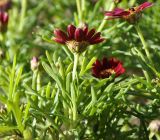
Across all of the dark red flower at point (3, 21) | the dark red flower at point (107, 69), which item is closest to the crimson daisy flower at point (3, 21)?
the dark red flower at point (3, 21)

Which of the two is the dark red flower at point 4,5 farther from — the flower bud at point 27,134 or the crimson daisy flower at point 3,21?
the flower bud at point 27,134

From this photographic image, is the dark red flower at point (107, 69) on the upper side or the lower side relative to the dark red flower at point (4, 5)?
lower

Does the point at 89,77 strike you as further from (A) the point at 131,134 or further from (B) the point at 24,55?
(B) the point at 24,55

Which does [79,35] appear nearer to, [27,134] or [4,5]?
[27,134]

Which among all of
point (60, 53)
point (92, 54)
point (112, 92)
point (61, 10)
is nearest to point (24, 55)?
point (60, 53)

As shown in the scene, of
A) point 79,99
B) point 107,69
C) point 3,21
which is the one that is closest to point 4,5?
point 3,21

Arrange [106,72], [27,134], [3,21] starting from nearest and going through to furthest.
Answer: [27,134]
[106,72]
[3,21]

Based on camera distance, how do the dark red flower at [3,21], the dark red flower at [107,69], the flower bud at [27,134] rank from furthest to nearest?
the dark red flower at [3,21] → the dark red flower at [107,69] → the flower bud at [27,134]

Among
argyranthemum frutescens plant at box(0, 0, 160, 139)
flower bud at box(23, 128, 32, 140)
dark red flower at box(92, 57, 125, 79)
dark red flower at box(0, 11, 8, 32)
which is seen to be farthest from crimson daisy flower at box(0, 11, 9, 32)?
flower bud at box(23, 128, 32, 140)
